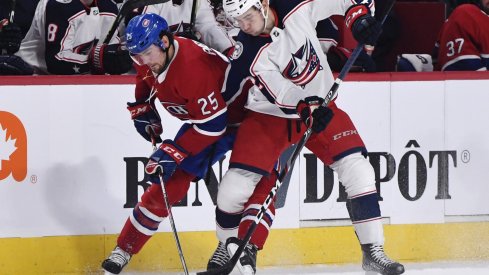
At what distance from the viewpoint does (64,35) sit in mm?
5688

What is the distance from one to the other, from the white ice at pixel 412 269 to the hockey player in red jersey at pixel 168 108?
45cm

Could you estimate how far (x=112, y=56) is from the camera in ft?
18.5

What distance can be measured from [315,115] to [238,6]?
486 mm

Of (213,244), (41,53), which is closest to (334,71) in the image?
(213,244)

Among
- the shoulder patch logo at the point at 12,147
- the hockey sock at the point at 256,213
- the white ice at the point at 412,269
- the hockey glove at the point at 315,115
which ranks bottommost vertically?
the white ice at the point at 412,269

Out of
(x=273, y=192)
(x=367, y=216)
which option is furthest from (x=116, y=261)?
(x=367, y=216)

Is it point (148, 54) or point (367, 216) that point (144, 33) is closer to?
point (148, 54)

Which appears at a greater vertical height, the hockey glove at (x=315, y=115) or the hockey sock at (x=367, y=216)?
the hockey glove at (x=315, y=115)

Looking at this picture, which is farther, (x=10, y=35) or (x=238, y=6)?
(x=10, y=35)

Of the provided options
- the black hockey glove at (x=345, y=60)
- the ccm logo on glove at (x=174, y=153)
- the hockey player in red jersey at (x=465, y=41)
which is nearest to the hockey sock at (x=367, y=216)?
the ccm logo on glove at (x=174, y=153)

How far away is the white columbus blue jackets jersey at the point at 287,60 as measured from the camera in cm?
480

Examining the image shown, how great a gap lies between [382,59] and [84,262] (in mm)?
2154

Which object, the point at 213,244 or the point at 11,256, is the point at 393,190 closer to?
the point at 213,244

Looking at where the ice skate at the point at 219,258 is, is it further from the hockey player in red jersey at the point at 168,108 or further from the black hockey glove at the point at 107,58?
the black hockey glove at the point at 107,58
